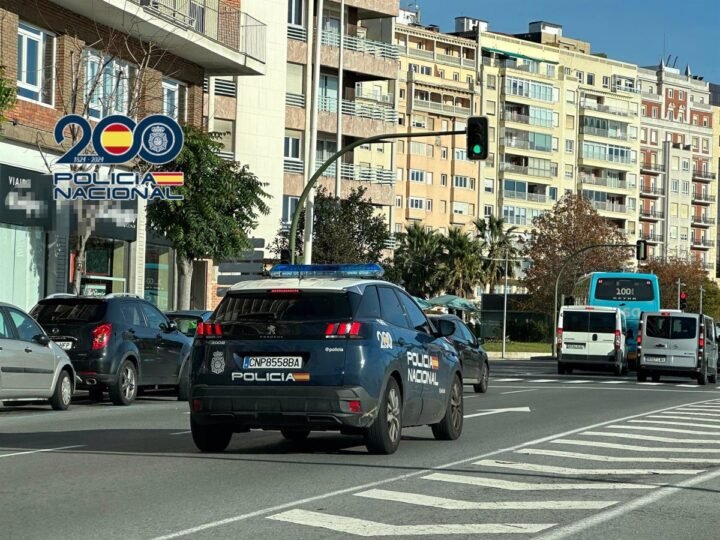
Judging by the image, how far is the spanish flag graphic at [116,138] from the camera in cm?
2938

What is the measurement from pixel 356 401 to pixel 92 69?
2255 centimetres

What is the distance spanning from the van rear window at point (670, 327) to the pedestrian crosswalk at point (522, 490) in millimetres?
23375

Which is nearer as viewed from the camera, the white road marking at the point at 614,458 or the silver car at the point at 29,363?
the white road marking at the point at 614,458

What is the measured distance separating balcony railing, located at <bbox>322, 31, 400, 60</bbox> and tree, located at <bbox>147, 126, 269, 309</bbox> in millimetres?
29556

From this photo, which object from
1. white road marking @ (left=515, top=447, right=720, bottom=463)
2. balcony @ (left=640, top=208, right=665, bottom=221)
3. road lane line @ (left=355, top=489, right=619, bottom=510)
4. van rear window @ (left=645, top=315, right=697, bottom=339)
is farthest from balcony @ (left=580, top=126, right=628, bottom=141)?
road lane line @ (left=355, top=489, right=619, bottom=510)

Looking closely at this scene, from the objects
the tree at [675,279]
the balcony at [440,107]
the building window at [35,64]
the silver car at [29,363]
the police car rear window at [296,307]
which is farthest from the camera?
the tree at [675,279]

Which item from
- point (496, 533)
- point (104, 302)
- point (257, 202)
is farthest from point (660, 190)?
point (496, 533)

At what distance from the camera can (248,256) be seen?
38.7 metres

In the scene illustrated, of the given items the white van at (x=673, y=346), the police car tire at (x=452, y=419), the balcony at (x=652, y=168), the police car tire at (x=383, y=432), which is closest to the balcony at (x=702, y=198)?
the balcony at (x=652, y=168)

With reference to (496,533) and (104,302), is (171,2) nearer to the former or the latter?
(104,302)

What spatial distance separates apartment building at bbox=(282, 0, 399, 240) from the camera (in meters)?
64.3

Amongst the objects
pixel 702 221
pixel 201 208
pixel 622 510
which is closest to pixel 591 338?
pixel 201 208

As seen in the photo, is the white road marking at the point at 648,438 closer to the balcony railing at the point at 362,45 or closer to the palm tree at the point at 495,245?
the balcony railing at the point at 362,45

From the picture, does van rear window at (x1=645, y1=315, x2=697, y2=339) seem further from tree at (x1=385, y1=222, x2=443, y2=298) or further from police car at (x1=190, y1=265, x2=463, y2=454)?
tree at (x1=385, y1=222, x2=443, y2=298)
